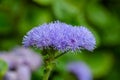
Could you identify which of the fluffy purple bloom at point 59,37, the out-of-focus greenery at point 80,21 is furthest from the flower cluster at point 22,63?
the fluffy purple bloom at point 59,37

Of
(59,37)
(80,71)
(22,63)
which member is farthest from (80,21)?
→ (59,37)

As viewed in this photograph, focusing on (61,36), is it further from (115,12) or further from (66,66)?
(115,12)

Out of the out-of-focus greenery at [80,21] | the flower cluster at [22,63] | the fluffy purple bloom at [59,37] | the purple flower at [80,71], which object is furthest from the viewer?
the out-of-focus greenery at [80,21]

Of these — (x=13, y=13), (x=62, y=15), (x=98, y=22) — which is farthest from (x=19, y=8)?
(x=98, y=22)

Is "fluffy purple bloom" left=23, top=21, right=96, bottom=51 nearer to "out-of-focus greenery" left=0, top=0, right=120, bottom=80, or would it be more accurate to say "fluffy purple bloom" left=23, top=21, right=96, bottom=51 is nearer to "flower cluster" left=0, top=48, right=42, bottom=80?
"flower cluster" left=0, top=48, right=42, bottom=80

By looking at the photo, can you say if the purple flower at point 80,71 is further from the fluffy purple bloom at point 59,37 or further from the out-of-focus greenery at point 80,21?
the fluffy purple bloom at point 59,37

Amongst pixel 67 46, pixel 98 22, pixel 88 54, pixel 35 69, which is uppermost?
pixel 98 22

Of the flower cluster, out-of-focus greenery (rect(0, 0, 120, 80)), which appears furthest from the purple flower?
the flower cluster
